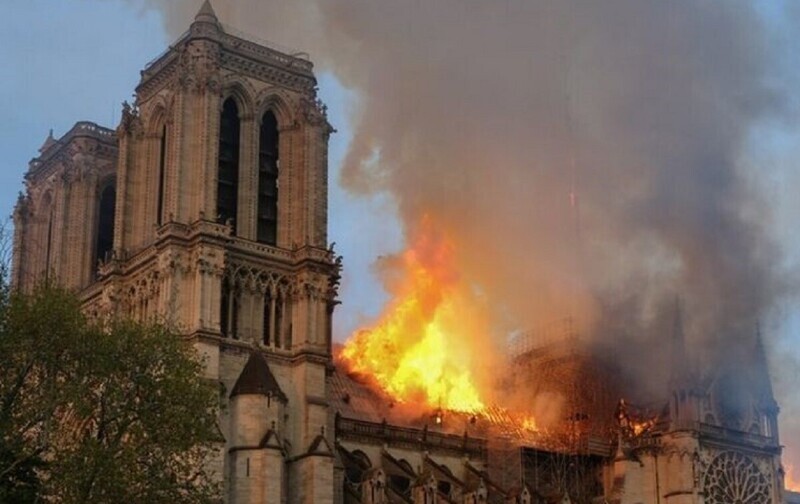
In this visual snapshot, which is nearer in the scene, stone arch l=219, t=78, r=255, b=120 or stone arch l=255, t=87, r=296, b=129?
stone arch l=219, t=78, r=255, b=120

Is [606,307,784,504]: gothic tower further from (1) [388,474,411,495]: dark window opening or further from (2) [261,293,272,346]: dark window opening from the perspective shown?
(2) [261,293,272,346]: dark window opening

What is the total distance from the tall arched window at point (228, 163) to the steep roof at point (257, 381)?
24.8ft

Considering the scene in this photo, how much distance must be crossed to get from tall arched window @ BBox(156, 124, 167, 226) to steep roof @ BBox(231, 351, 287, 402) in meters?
9.45

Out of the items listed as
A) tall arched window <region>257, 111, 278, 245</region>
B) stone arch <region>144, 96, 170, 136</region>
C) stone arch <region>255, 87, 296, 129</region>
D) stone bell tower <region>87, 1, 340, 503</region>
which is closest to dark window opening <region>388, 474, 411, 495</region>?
stone bell tower <region>87, 1, 340, 503</region>

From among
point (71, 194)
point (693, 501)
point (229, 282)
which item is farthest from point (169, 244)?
point (693, 501)

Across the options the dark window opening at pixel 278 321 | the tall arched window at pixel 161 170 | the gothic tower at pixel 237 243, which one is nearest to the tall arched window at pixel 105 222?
the gothic tower at pixel 237 243

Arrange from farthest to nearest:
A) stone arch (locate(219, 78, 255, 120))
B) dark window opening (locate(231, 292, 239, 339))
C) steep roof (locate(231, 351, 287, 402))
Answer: stone arch (locate(219, 78, 255, 120)) < dark window opening (locate(231, 292, 239, 339)) < steep roof (locate(231, 351, 287, 402))

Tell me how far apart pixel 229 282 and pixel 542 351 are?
32.5m

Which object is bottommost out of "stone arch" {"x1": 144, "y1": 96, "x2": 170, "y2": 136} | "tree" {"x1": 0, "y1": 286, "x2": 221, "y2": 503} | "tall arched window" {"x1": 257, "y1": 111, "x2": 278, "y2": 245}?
"tree" {"x1": 0, "y1": 286, "x2": 221, "y2": 503}

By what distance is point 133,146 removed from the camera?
245 ft

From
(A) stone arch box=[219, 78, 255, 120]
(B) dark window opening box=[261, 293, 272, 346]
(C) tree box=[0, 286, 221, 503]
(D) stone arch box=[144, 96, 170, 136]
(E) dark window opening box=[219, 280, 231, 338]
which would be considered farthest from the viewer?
(D) stone arch box=[144, 96, 170, 136]

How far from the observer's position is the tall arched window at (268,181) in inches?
2847

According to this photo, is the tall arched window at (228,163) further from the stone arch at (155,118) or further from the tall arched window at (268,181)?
the stone arch at (155,118)

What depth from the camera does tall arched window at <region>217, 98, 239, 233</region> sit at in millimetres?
71125
